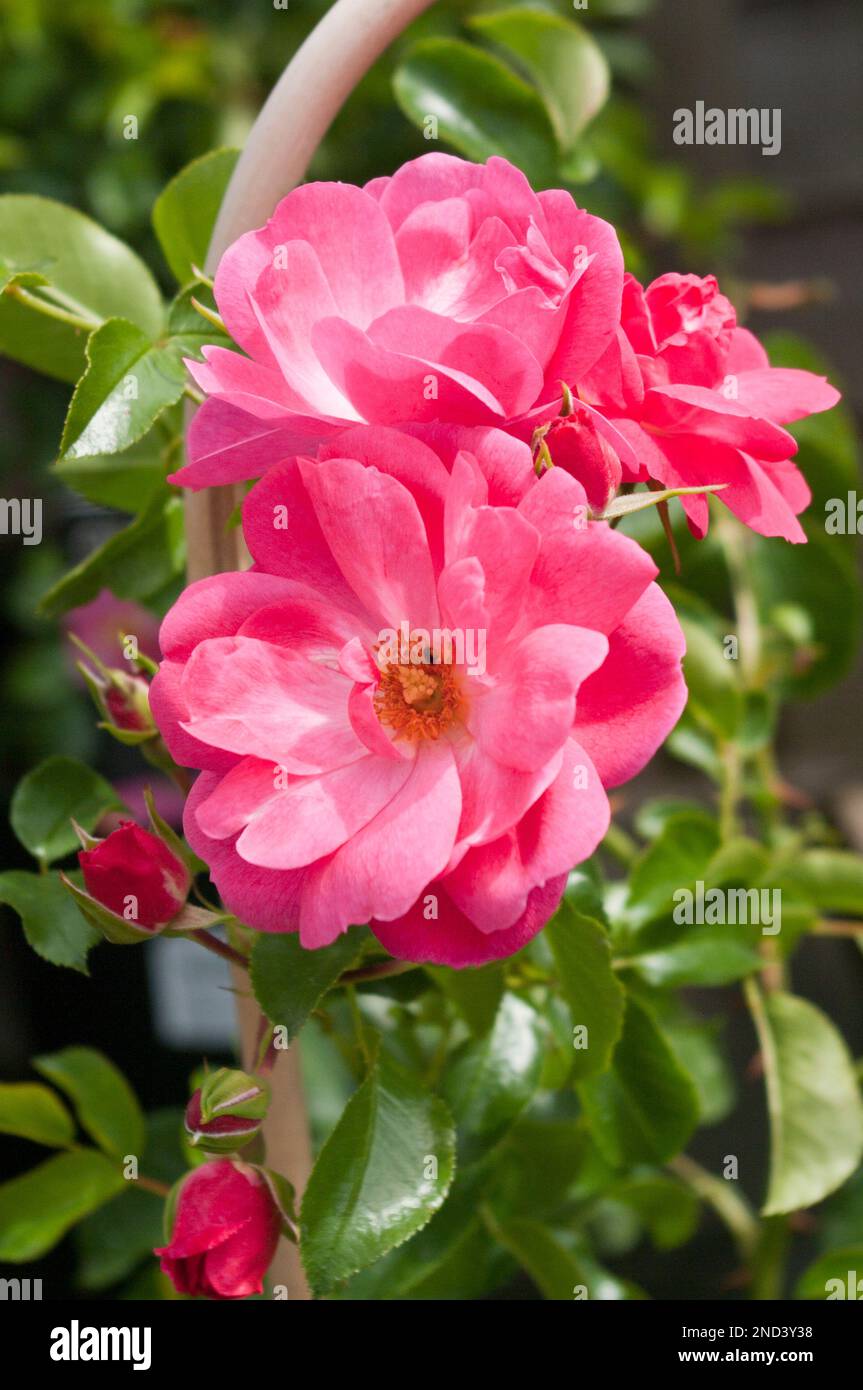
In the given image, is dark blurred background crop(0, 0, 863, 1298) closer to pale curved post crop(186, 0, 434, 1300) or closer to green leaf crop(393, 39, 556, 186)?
green leaf crop(393, 39, 556, 186)

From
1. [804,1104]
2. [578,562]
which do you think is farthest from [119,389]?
[804,1104]

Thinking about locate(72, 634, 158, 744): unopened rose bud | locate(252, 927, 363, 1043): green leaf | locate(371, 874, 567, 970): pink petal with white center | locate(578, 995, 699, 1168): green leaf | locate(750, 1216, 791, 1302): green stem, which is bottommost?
locate(750, 1216, 791, 1302): green stem

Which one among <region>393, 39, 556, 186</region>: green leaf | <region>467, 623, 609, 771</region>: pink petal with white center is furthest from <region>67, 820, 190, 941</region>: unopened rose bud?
<region>393, 39, 556, 186</region>: green leaf

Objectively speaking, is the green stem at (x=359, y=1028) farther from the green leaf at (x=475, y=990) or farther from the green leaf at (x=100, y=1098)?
the green leaf at (x=100, y=1098)

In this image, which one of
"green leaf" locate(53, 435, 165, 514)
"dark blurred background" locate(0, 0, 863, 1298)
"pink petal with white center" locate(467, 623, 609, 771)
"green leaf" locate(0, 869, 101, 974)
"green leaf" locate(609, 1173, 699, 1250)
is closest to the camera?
"pink petal with white center" locate(467, 623, 609, 771)

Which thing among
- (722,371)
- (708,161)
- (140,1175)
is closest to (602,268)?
(722,371)

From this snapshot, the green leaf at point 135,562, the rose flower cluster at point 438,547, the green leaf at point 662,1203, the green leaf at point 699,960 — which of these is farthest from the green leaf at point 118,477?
the green leaf at point 662,1203
